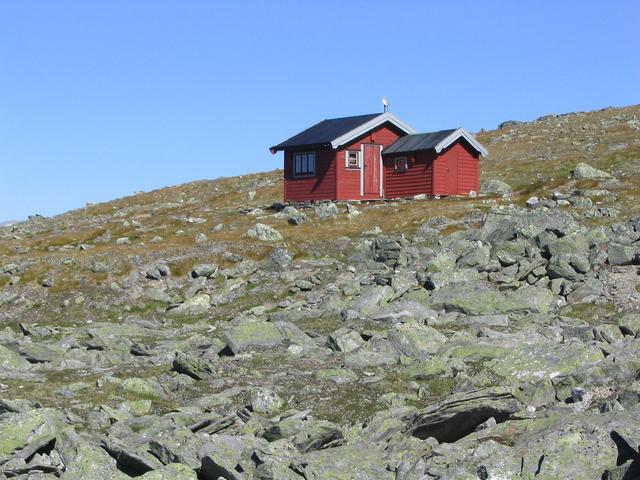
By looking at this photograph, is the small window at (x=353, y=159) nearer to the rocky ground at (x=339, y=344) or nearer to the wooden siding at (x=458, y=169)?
the rocky ground at (x=339, y=344)

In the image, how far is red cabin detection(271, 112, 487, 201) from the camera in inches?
2188

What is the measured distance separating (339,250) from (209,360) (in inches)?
705

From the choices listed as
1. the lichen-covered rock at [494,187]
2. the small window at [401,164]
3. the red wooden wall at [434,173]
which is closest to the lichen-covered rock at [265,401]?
the red wooden wall at [434,173]

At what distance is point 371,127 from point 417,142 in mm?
3127

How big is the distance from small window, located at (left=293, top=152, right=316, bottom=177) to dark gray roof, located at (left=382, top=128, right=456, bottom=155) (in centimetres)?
473

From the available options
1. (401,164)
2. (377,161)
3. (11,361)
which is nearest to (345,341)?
(11,361)

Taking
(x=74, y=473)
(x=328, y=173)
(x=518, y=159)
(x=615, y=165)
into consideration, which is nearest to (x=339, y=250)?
(x=328, y=173)

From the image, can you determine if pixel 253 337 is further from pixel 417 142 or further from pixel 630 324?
pixel 417 142

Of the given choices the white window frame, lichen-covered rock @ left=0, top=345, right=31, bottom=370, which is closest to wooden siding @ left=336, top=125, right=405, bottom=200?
the white window frame

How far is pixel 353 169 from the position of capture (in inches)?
2223

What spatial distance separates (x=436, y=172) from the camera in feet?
182

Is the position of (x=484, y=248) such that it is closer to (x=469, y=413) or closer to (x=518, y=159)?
(x=469, y=413)

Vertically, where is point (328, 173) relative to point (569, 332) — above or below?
above

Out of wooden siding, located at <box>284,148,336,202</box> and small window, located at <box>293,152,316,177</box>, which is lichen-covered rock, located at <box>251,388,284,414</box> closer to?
wooden siding, located at <box>284,148,336,202</box>
